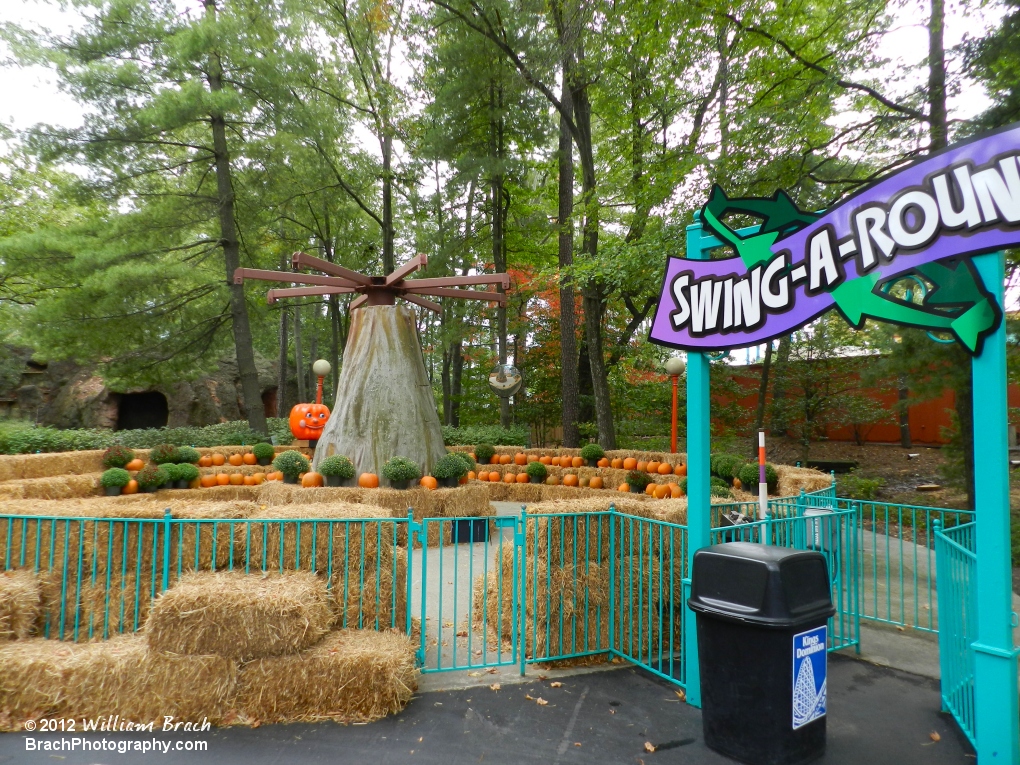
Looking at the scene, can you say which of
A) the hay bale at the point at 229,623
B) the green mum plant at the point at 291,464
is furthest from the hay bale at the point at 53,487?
the hay bale at the point at 229,623

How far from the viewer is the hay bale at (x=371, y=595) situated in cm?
451

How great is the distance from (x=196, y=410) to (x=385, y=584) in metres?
21.8

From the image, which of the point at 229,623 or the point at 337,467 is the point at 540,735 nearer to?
A: the point at 229,623

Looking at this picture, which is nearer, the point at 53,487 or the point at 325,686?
the point at 325,686

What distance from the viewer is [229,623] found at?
150 inches

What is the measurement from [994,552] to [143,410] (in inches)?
1079

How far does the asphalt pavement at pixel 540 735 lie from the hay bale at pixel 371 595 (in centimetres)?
69

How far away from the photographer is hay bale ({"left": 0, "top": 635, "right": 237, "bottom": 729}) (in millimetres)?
3689

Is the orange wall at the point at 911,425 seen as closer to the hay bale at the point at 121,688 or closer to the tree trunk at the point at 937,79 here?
the tree trunk at the point at 937,79

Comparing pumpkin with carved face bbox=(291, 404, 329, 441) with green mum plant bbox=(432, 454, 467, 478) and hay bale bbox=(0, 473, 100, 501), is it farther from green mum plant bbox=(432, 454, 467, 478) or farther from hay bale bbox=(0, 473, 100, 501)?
green mum plant bbox=(432, 454, 467, 478)

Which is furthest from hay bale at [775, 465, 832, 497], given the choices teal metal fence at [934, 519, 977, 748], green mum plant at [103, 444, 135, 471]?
green mum plant at [103, 444, 135, 471]

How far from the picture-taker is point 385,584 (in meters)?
4.68

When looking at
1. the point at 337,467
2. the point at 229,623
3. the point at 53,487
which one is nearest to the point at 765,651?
the point at 229,623

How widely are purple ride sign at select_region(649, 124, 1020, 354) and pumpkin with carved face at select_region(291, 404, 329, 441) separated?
10.9 m
